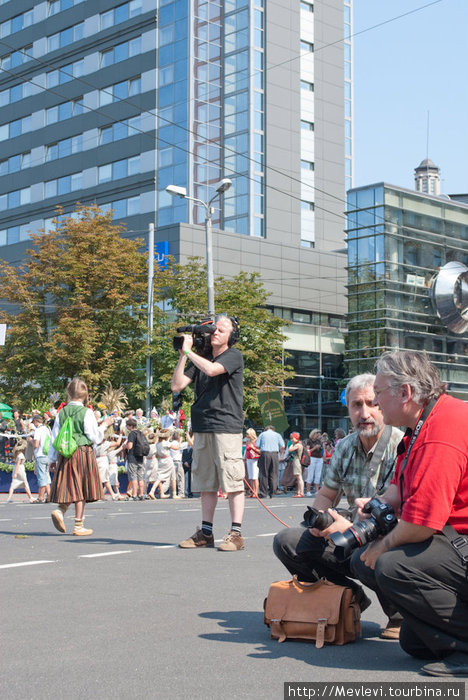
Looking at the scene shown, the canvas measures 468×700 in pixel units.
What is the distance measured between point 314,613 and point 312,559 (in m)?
0.37

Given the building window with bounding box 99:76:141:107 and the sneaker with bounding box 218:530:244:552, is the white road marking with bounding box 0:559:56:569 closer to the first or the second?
the sneaker with bounding box 218:530:244:552

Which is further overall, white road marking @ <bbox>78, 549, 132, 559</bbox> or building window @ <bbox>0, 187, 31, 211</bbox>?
building window @ <bbox>0, 187, 31, 211</bbox>

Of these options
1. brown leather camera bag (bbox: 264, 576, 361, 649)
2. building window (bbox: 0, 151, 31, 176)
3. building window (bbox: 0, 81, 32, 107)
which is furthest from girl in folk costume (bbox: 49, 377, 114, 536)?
building window (bbox: 0, 81, 32, 107)

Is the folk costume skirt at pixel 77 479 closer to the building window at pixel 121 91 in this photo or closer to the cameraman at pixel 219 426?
the cameraman at pixel 219 426

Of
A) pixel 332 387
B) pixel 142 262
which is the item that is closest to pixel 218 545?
pixel 142 262

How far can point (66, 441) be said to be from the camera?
11.2 metres

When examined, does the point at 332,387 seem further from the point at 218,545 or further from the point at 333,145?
the point at 218,545

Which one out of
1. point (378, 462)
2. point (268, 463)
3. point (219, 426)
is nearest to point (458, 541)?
point (378, 462)

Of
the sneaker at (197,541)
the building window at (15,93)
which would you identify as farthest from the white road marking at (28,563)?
the building window at (15,93)

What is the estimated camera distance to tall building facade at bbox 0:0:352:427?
6100 centimetres

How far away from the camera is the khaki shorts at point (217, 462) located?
940 cm

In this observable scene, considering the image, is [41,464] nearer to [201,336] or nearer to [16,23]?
[201,336]

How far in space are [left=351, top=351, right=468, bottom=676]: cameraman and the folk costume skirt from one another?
700cm

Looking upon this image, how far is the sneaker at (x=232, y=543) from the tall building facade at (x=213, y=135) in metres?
46.6
